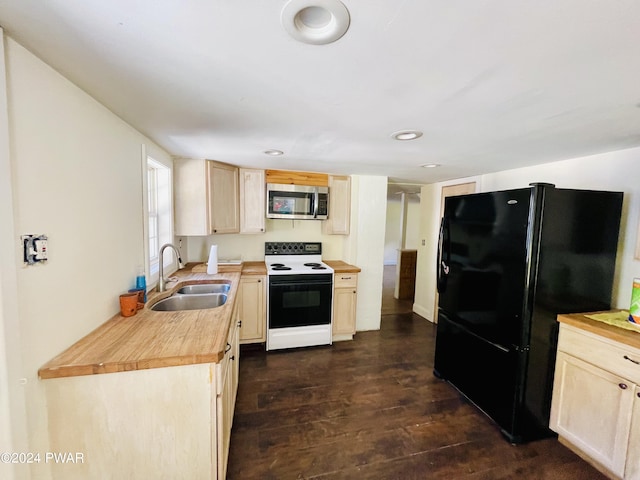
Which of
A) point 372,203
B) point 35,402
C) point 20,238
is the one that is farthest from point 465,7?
point 372,203

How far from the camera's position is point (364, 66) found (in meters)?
0.97

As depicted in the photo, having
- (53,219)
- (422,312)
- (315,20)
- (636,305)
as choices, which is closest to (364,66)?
(315,20)

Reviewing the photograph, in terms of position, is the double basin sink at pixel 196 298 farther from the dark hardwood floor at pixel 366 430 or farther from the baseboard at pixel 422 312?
the baseboard at pixel 422 312

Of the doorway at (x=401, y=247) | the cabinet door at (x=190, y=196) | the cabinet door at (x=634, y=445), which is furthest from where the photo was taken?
the doorway at (x=401, y=247)

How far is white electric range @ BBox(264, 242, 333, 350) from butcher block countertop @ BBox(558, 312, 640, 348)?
2063 millimetres

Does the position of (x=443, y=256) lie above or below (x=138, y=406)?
above

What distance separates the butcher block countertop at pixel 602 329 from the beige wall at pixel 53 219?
9.35 ft

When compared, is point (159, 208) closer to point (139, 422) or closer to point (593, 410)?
point (139, 422)

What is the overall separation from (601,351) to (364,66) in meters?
2.15

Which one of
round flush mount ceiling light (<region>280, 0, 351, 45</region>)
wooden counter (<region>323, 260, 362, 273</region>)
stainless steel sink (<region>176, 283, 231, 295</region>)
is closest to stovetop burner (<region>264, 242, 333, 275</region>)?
wooden counter (<region>323, 260, 362, 273</region>)

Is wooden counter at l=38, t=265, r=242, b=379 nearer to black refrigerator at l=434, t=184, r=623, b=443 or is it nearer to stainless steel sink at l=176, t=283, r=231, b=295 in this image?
stainless steel sink at l=176, t=283, r=231, b=295

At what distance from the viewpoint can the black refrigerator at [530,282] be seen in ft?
5.71

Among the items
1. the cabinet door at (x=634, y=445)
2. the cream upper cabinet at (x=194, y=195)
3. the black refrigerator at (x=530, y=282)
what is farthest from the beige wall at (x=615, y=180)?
the cream upper cabinet at (x=194, y=195)

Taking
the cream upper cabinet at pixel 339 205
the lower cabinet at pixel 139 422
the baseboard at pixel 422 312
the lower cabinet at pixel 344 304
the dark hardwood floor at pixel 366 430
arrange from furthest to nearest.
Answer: the baseboard at pixel 422 312 < the cream upper cabinet at pixel 339 205 < the lower cabinet at pixel 344 304 < the dark hardwood floor at pixel 366 430 < the lower cabinet at pixel 139 422
